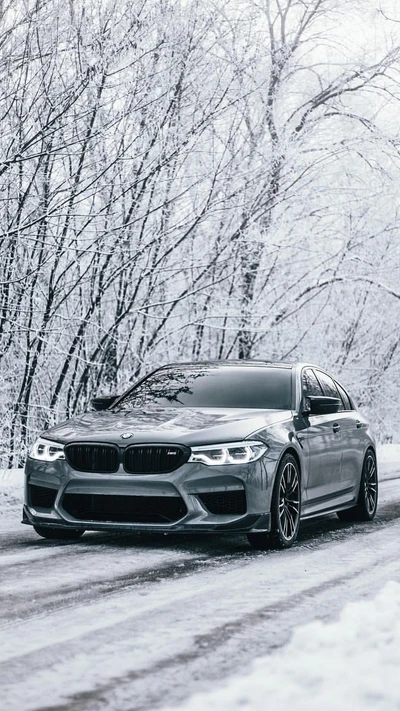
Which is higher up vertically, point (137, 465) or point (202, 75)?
point (202, 75)

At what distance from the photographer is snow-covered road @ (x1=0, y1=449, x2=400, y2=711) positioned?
4070 mm

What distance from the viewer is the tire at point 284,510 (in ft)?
25.9

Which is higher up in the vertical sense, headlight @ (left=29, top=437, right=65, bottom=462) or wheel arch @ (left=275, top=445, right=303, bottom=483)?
wheel arch @ (left=275, top=445, right=303, bottom=483)

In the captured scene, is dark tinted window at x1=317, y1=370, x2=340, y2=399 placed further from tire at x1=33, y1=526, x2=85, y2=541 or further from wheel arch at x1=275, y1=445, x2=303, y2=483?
tire at x1=33, y1=526, x2=85, y2=541

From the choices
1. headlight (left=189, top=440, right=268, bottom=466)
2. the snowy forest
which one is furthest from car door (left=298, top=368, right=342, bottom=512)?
the snowy forest

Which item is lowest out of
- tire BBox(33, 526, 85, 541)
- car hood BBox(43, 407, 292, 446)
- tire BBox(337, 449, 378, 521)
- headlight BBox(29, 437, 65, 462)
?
tire BBox(33, 526, 85, 541)

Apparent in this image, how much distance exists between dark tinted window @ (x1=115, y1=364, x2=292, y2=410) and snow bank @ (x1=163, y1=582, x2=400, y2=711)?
385 centimetres

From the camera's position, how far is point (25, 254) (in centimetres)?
1334

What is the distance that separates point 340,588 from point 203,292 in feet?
32.4

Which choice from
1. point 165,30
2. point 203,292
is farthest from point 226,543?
point 203,292

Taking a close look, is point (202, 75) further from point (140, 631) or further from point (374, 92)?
point (140, 631)

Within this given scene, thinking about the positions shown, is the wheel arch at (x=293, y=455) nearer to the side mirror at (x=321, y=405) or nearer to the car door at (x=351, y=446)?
the side mirror at (x=321, y=405)

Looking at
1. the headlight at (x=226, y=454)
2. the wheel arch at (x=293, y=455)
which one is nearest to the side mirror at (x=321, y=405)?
the wheel arch at (x=293, y=455)

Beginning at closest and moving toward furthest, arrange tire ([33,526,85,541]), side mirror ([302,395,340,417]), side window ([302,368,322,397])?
tire ([33,526,85,541]), side mirror ([302,395,340,417]), side window ([302,368,322,397])
